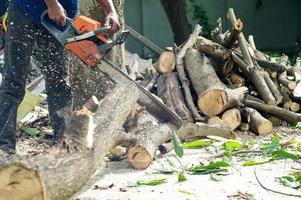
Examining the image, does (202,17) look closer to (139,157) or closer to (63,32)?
(139,157)

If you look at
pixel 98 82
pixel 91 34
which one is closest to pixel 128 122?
pixel 98 82

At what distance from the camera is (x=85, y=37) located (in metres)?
4.02

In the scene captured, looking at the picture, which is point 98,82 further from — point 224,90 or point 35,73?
point 35,73

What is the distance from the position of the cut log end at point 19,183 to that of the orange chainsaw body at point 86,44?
5.21ft

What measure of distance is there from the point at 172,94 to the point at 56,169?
327 cm

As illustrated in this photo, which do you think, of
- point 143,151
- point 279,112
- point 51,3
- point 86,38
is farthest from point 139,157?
point 279,112

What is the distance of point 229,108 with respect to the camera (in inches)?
231

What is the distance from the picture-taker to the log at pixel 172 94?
19.2 feet

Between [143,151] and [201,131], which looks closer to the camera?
[143,151]

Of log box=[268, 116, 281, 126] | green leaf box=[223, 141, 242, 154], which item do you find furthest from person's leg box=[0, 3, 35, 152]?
log box=[268, 116, 281, 126]

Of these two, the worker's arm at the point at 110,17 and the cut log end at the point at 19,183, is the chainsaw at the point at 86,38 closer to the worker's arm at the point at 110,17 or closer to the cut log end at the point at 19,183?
the worker's arm at the point at 110,17

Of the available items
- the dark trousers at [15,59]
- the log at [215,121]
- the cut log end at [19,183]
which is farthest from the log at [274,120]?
the cut log end at [19,183]

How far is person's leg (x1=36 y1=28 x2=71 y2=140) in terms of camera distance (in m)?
4.53

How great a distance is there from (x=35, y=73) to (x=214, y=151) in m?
3.95
